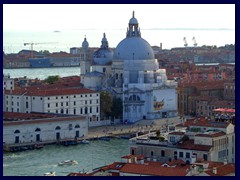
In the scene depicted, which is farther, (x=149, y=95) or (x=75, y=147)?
(x=149, y=95)

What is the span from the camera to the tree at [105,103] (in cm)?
1628

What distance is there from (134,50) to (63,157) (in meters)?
5.81

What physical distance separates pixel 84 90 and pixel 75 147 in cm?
338

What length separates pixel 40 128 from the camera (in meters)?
13.5

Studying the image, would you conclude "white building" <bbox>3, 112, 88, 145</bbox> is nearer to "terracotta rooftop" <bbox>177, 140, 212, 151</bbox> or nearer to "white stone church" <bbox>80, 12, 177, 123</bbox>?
"white stone church" <bbox>80, 12, 177, 123</bbox>

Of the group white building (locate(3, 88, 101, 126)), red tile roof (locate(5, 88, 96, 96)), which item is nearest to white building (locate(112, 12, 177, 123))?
white building (locate(3, 88, 101, 126))

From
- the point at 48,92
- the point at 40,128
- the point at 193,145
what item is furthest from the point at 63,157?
the point at 48,92

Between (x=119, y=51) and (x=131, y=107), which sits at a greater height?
(x=119, y=51)

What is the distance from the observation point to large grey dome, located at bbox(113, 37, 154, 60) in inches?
674

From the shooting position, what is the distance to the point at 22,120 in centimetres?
1331

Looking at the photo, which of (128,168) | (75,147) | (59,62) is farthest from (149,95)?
(59,62)

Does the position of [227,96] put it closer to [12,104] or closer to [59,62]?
[12,104]

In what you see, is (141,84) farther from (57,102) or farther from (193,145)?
(193,145)

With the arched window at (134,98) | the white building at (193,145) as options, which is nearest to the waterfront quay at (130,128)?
the arched window at (134,98)
